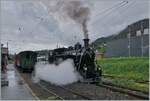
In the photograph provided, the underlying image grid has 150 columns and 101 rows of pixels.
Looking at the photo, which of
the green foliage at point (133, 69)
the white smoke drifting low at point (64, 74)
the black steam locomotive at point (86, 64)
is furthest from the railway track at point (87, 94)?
the green foliage at point (133, 69)

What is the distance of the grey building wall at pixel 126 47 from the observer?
225ft

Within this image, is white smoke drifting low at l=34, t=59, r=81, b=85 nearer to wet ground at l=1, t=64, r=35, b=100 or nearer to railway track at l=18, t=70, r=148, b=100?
wet ground at l=1, t=64, r=35, b=100

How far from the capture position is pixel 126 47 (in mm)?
79125

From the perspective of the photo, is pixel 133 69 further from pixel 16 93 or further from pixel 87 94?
pixel 16 93

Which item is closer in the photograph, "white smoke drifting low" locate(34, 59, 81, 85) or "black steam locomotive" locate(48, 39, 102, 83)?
"black steam locomotive" locate(48, 39, 102, 83)

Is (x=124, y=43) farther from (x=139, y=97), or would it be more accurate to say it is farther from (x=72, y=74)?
(x=139, y=97)

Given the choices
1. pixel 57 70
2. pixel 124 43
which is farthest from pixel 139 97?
pixel 124 43

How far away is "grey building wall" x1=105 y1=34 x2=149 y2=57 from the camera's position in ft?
225

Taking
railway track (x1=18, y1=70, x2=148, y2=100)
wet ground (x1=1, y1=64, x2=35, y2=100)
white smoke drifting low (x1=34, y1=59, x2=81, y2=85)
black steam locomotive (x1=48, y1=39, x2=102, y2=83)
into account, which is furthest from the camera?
white smoke drifting low (x1=34, y1=59, x2=81, y2=85)

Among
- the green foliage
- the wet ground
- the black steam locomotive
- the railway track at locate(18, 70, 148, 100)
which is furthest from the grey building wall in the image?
the railway track at locate(18, 70, 148, 100)

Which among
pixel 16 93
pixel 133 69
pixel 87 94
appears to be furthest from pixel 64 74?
pixel 133 69

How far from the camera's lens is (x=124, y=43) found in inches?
3191

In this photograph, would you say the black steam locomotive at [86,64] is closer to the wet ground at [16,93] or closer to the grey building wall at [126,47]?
the wet ground at [16,93]

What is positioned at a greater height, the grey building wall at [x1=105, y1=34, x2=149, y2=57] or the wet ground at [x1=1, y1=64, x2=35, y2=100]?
the grey building wall at [x1=105, y1=34, x2=149, y2=57]
